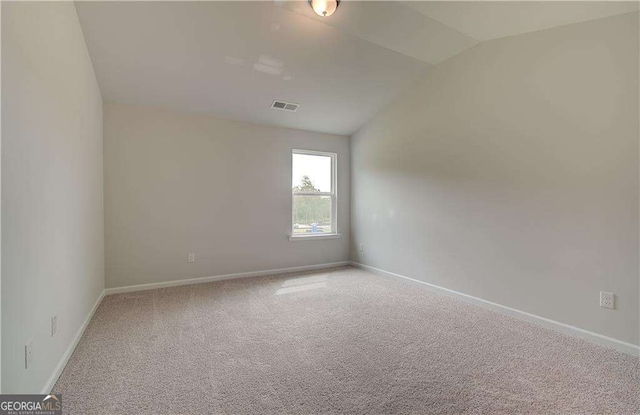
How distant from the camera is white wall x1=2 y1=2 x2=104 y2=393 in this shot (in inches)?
50.5

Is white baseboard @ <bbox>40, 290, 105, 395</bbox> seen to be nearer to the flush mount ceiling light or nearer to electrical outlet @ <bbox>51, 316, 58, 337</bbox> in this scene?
electrical outlet @ <bbox>51, 316, 58, 337</bbox>

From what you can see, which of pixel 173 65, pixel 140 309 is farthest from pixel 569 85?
pixel 140 309

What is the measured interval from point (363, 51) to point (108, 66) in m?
2.56

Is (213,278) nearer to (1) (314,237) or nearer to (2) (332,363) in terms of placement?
(1) (314,237)

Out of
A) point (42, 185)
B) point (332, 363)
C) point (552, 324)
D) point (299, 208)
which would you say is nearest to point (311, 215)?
point (299, 208)

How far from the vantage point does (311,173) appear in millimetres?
4895

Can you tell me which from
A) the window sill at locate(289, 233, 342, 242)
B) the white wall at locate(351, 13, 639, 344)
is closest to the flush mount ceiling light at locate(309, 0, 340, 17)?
the white wall at locate(351, 13, 639, 344)

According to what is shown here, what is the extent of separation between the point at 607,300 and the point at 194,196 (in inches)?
170

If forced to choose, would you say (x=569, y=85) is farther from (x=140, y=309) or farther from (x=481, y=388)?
(x=140, y=309)

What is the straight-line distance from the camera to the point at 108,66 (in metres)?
2.90

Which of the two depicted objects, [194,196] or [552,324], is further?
[194,196]

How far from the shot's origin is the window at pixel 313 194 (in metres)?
4.75

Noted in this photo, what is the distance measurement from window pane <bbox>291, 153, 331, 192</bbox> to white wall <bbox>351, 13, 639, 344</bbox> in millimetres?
1365

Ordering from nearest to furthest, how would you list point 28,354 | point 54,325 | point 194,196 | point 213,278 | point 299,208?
point 28,354
point 54,325
point 194,196
point 213,278
point 299,208
